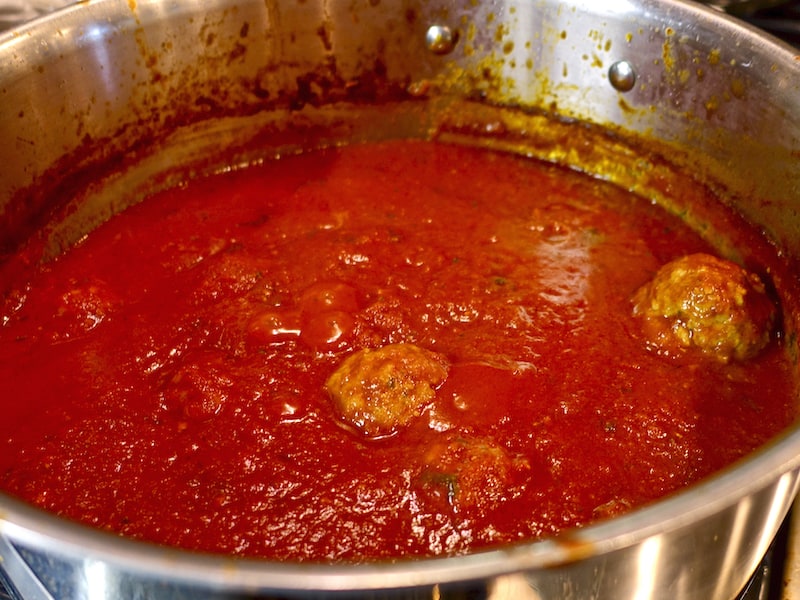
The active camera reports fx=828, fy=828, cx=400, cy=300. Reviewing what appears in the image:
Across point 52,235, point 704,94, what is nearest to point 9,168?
point 52,235

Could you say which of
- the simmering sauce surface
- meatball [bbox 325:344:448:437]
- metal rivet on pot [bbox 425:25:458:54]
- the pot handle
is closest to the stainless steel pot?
metal rivet on pot [bbox 425:25:458:54]

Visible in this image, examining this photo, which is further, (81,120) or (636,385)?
(81,120)

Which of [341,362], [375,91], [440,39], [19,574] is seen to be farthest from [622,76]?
[19,574]

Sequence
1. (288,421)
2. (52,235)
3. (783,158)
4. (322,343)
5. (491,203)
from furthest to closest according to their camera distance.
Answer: (491,203)
(52,235)
(783,158)
(322,343)
(288,421)

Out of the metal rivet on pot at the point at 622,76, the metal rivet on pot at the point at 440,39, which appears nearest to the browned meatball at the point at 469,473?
the metal rivet on pot at the point at 622,76

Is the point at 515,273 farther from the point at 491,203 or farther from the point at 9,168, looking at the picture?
the point at 9,168

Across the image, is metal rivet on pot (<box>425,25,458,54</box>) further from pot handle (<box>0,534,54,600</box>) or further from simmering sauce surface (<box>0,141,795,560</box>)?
pot handle (<box>0,534,54,600</box>)
